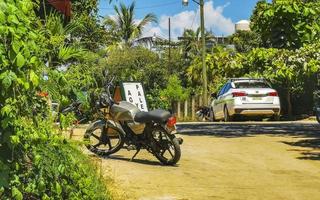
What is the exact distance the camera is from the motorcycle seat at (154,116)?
8.80m

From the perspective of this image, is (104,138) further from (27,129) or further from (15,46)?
(15,46)

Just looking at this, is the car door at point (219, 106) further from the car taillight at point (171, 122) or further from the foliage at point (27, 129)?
the foliage at point (27, 129)

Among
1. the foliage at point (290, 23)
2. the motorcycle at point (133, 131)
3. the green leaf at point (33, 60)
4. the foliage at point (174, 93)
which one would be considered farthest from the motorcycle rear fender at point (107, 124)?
the foliage at point (174, 93)

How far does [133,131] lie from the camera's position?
9.46m

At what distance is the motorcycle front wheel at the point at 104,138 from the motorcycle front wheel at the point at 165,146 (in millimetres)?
695

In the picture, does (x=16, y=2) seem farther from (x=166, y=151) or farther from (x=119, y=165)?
(x=166, y=151)

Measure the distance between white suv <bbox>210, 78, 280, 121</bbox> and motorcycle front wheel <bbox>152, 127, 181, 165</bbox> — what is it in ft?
35.6

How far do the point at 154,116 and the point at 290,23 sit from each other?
587 centimetres

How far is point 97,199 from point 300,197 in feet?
8.76

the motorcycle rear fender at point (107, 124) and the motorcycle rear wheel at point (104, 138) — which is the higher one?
the motorcycle rear fender at point (107, 124)

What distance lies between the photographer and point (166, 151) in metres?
9.41

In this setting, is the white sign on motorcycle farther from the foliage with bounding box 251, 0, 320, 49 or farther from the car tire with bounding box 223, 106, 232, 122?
the car tire with bounding box 223, 106, 232, 122

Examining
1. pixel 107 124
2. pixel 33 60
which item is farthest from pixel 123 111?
pixel 33 60

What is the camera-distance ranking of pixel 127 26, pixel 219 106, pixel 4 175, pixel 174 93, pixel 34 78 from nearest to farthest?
pixel 34 78, pixel 4 175, pixel 219 106, pixel 174 93, pixel 127 26
